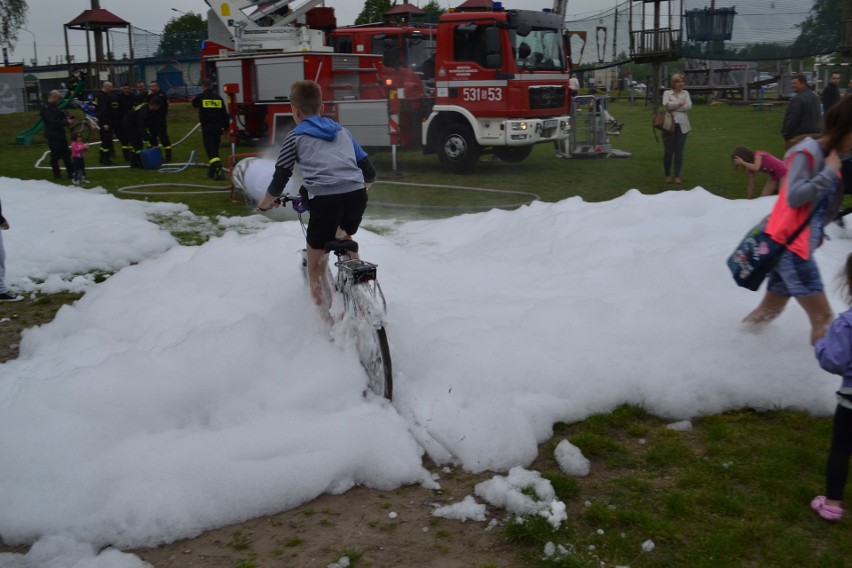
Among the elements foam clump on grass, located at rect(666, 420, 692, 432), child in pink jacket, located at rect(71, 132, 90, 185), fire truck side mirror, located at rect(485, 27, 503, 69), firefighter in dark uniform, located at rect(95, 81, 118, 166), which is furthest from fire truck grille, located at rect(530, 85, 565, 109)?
foam clump on grass, located at rect(666, 420, 692, 432)

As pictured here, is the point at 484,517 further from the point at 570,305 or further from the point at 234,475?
the point at 570,305

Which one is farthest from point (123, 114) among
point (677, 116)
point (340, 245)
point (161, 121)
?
point (340, 245)

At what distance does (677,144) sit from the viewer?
49.0 feet

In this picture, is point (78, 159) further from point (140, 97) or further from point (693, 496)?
point (693, 496)

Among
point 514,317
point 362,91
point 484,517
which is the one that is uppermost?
point 362,91

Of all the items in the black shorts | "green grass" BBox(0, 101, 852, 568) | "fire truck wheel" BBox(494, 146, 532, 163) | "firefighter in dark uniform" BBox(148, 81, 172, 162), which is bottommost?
"green grass" BBox(0, 101, 852, 568)

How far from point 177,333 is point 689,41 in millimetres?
29004

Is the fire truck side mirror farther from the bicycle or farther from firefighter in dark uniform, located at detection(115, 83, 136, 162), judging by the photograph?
the bicycle

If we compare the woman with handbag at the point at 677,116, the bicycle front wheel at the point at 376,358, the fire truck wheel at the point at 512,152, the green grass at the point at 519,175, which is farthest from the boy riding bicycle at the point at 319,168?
the fire truck wheel at the point at 512,152

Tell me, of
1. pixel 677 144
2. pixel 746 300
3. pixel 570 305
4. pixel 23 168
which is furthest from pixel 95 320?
pixel 23 168

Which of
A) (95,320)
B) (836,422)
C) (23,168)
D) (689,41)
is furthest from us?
(689,41)

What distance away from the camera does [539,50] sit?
1736 centimetres

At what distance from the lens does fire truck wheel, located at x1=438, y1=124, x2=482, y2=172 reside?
17.5 m

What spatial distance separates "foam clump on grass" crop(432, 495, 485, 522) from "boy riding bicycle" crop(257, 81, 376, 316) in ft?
6.75
